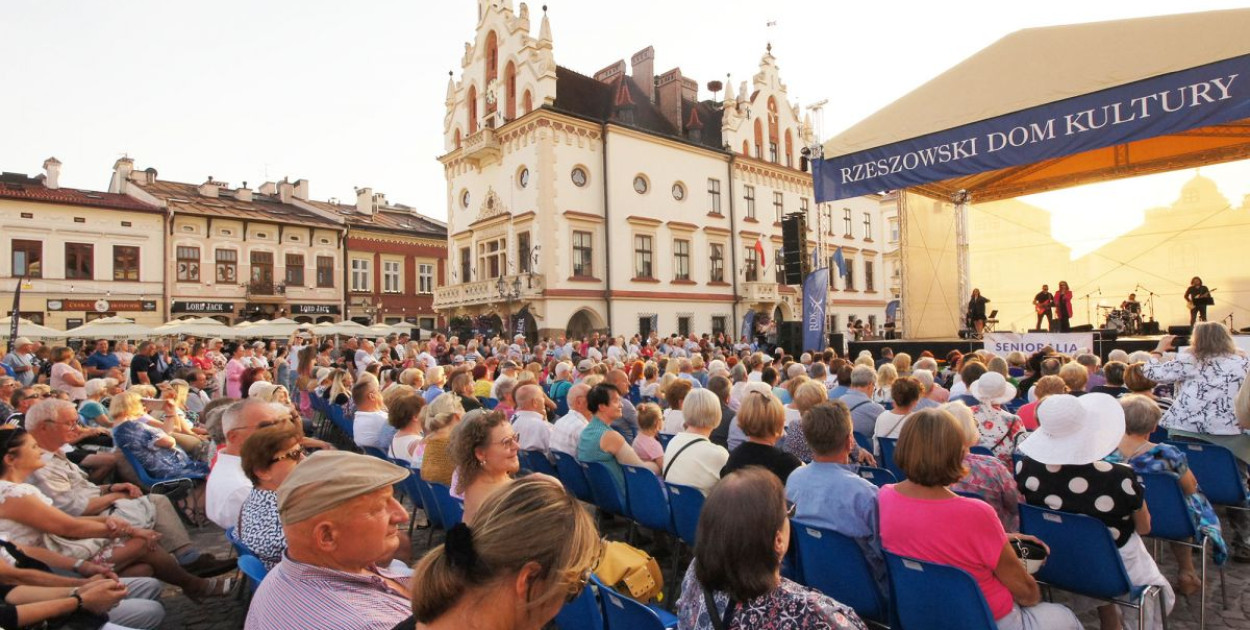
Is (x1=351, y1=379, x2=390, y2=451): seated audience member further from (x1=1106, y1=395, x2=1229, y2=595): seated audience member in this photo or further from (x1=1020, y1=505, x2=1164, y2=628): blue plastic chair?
(x1=1106, y1=395, x2=1229, y2=595): seated audience member

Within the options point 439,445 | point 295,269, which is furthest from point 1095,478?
point 295,269

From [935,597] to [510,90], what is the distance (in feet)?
86.0

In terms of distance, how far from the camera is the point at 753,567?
1865 millimetres

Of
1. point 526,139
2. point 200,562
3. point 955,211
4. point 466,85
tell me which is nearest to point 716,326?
point 526,139

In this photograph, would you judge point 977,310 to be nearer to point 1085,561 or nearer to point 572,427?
point 572,427

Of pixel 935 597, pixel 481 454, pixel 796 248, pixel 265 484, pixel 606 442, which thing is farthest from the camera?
pixel 796 248

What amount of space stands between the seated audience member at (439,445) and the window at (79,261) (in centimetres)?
3216

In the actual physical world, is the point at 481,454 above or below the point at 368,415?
above

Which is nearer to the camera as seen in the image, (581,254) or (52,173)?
(581,254)

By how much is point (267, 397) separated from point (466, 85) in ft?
81.0

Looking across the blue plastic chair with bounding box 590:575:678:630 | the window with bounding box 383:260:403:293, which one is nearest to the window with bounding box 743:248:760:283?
the window with bounding box 383:260:403:293

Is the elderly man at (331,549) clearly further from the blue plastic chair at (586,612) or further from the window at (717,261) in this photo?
the window at (717,261)

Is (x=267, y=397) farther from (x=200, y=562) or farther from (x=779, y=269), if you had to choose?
(x=779, y=269)

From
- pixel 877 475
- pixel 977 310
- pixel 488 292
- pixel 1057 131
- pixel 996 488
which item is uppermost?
pixel 1057 131
